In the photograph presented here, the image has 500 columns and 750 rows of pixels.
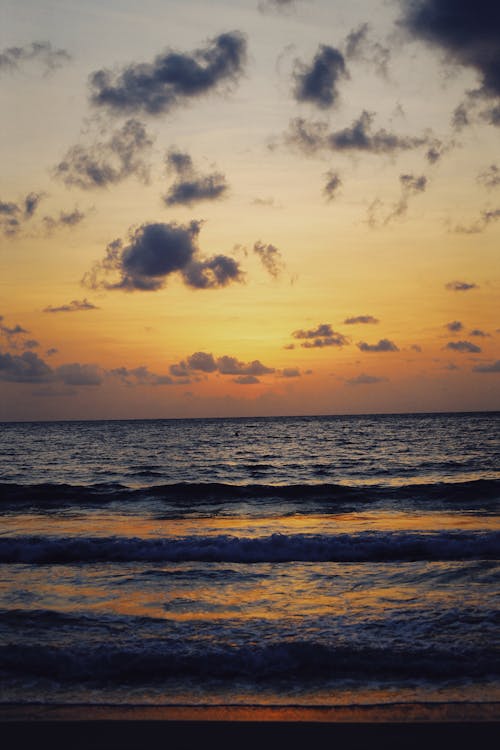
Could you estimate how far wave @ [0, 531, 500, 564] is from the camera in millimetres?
15406

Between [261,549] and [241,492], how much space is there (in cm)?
1772

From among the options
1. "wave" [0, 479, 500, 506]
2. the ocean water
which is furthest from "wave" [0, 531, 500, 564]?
"wave" [0, 479, 500, 506]

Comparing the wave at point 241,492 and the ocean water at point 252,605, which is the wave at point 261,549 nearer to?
the ocean water at point 252,605

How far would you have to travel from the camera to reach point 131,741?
5.86m

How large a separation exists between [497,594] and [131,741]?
7780 millimetres

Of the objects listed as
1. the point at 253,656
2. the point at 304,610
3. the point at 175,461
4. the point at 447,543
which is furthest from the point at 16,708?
the point at 175,461

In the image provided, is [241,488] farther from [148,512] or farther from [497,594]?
[497,594]

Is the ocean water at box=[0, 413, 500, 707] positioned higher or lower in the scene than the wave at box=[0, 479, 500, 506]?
higher

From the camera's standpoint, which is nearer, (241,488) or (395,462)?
(241,488)

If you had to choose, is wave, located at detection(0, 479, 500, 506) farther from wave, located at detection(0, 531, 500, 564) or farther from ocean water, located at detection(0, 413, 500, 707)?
wave, located at detection(0, 531, 500, 564)

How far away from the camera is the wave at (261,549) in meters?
15.4

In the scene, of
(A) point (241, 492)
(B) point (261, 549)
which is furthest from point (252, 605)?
(A) point (241, 492)

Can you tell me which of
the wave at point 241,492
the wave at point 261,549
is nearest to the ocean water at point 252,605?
the wave at point 261,549

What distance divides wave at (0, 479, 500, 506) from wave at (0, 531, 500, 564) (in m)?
12.4
